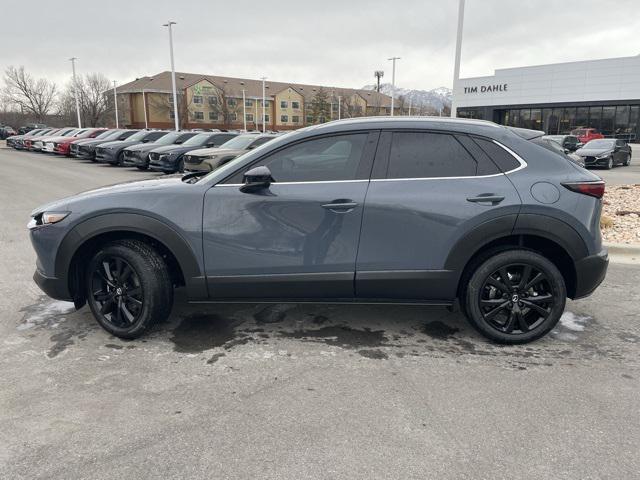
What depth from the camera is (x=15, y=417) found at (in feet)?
9.17

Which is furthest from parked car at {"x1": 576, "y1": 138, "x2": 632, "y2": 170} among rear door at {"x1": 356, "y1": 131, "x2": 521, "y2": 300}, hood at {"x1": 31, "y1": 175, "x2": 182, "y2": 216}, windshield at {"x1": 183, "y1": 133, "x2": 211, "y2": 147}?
hood at {"x1": 31, "y1": 175, "x2": 182, "y2": 216}

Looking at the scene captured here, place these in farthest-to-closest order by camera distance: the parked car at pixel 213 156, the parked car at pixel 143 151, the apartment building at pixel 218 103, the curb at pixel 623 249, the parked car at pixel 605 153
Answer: the apartment building at pixel 218 103 < the parked car at pixel 605 153 < the parked car at pixel 143 151 < the parked car at pixel 213 156 < the curb at pixel 623 249

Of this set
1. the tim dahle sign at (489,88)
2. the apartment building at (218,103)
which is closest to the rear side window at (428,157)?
the tim dahle sign at (489,88)

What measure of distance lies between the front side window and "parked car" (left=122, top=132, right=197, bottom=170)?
15.1m

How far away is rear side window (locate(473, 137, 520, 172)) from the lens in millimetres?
3598

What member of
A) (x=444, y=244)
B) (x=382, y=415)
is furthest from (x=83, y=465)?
(x=444, y=244)

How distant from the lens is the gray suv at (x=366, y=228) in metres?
3.54

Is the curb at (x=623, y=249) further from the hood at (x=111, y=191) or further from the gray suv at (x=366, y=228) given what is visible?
the hood at (x=111, y=191)

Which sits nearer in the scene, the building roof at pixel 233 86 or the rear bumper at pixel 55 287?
the rear bumper at pixel 55 287

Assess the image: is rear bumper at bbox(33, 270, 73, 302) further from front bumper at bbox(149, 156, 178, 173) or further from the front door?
front bumper at bbox(149, 156, 178, 173)

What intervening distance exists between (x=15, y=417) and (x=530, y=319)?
360 cm

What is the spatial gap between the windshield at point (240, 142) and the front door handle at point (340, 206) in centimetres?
1176

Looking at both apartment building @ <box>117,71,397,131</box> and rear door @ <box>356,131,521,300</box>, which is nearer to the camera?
rear door @ <box>356,131,521,300</box>

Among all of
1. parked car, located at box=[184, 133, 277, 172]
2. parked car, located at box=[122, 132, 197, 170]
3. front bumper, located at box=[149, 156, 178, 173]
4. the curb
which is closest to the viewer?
the curb
